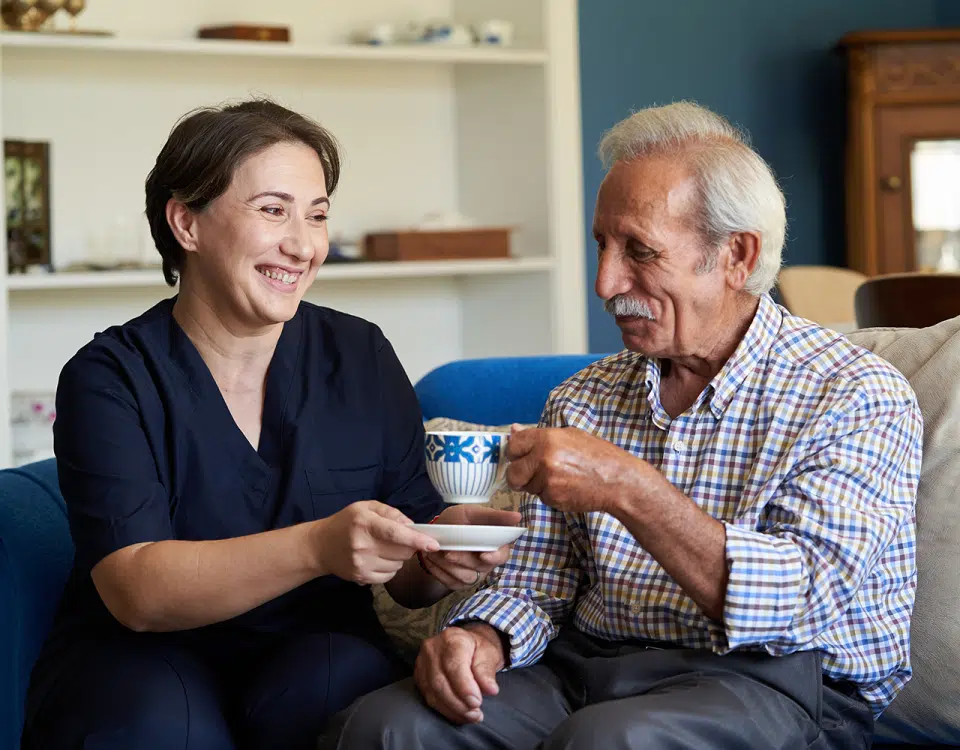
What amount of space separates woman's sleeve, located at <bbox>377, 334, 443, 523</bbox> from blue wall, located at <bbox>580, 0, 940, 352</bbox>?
283 centimetres

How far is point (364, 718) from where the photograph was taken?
158cm

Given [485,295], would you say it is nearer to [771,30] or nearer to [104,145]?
[104,145]

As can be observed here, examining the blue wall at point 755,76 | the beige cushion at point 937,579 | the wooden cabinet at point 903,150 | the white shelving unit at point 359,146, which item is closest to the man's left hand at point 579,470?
the beige cushion at point 937,579

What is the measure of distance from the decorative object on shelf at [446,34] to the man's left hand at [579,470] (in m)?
2.68

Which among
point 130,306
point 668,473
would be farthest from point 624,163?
point 130,306

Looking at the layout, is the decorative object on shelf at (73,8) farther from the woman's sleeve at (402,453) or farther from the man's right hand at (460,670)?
the man's right hand at (460,670)

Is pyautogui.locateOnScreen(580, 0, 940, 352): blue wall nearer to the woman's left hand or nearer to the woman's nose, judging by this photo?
the woman's nose

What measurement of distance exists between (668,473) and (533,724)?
0.34m

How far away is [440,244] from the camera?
12.8 feet

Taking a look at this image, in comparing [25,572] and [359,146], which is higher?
[359,146]

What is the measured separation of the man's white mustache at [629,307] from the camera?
1.70 metres

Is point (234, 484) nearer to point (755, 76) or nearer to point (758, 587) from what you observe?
point (758, 587)

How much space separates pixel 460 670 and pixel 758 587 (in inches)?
14.3

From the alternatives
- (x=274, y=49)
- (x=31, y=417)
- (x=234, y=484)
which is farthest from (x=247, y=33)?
(x=234, y=484)
